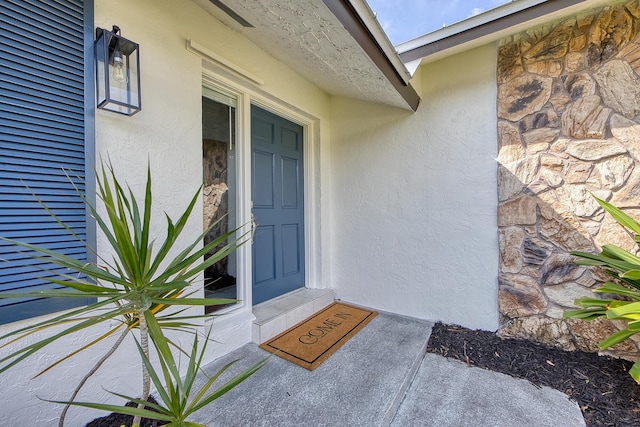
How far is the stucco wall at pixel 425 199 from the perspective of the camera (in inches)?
97.0

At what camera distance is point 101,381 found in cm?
150

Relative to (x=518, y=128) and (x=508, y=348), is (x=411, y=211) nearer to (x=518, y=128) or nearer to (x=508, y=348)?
(x=518, y=128)

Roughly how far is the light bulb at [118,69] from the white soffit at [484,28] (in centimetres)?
220

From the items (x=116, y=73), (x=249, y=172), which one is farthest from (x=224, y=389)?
(x=249, y=172)

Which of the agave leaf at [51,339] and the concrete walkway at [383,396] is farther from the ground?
the agave leaf at [51,339]

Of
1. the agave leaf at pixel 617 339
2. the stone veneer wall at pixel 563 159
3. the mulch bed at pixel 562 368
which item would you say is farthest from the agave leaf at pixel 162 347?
the stone veneer wall at pixel 563 159

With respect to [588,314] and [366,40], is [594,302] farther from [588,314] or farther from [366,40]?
[366,40]

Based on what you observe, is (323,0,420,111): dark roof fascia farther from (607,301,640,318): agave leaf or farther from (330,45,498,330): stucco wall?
(607,301,640,318): agave leaf

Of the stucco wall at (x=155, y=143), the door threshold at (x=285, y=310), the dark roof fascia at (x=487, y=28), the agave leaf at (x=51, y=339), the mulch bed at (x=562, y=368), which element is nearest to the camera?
the agave leaf at (x=51, y=339)

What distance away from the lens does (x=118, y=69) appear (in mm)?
1499

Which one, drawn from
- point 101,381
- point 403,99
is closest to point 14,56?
point 101,381

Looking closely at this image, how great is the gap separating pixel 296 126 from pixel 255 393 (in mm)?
2671

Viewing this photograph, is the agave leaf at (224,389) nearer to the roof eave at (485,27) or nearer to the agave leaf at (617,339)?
the agave leaf at (617,339)

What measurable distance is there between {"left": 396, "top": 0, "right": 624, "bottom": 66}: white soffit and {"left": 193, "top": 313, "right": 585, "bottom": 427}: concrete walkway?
254 cm
